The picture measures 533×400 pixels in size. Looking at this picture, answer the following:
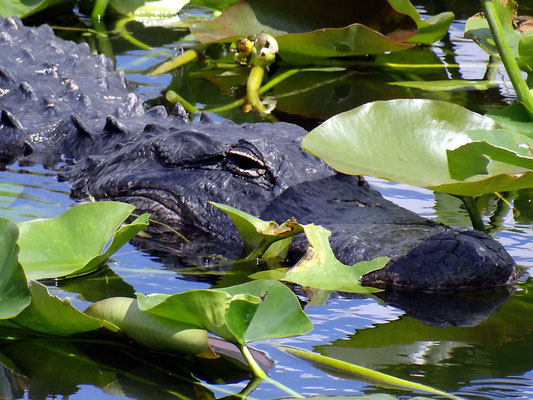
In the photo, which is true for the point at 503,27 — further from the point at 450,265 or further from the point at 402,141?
the point at 450,265

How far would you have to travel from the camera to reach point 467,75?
564 centimetres

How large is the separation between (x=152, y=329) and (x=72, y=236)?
1.75 feet

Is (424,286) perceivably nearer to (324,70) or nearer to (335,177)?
(335,177)

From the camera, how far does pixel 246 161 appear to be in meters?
3.41

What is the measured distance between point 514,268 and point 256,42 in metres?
2.71

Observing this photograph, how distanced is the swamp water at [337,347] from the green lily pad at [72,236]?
0.59 feet

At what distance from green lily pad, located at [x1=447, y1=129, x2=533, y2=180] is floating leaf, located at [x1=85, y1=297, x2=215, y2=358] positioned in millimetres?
980

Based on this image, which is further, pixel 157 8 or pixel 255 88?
pixel 157 8

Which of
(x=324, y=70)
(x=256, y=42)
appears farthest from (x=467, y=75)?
(x=256, y=42)

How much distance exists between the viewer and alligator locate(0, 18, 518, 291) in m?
2.80

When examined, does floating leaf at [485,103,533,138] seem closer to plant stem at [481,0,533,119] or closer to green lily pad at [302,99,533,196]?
plant stem at [481,0,533,119]

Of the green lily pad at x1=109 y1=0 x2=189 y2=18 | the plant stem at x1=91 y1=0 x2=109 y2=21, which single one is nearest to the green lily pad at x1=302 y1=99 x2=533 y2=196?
the plant stem at x1=91 y1=0 x2=109 y2=21

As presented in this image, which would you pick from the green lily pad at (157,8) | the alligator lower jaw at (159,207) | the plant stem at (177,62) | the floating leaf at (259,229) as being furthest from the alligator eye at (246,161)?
the green lily pad at (157,8)

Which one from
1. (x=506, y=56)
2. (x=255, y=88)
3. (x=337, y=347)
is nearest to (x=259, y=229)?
(x=337, y=347)
